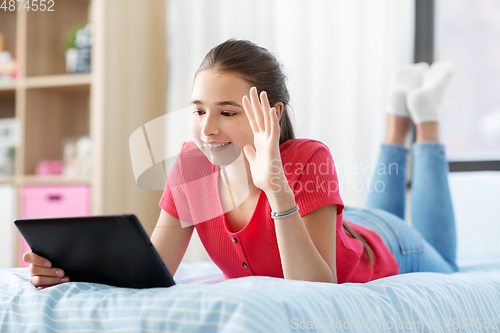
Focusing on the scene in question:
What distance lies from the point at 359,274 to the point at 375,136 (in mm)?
983

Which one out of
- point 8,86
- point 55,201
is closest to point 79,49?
point 8,86

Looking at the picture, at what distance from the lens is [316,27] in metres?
1.91

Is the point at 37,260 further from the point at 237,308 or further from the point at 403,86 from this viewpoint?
the point at 403,86

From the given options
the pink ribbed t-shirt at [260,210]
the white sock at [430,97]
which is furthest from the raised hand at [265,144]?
the white sock at [430,97]

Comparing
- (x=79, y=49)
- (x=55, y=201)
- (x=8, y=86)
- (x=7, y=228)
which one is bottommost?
(x=7, y=228)

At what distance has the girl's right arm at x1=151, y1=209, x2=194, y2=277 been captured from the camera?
0.94 meters

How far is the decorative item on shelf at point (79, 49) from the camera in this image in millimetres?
1987

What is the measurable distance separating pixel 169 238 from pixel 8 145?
5.08 ft

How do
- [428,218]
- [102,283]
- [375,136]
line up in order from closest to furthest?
[102,283] → [428,218] → [375,136]

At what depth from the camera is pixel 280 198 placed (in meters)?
0.68

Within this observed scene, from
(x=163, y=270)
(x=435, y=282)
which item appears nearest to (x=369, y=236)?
(x=435, y=282)

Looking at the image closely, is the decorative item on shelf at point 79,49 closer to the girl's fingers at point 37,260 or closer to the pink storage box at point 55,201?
the pink storage box at point 55,201

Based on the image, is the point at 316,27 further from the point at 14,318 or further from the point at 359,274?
the point at 14,318

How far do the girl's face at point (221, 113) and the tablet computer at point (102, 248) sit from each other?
0.28 metres
